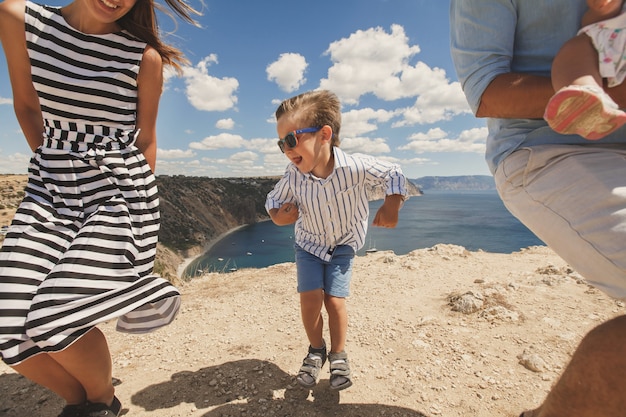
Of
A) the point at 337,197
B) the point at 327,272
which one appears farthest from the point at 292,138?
the point at 327,272

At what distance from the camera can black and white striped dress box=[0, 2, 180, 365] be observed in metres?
1.44

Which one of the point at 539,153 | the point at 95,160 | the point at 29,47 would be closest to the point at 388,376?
the point at 539,153

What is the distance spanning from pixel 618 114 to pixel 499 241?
81551 millimetres

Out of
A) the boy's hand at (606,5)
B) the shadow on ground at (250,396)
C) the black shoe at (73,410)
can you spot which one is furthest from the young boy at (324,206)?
the boy's hand at (606,5)

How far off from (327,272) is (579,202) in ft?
5.58

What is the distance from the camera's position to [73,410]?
174 cm

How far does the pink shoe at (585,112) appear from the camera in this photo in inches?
35.4

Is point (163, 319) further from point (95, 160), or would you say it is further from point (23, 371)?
point (95, 160)

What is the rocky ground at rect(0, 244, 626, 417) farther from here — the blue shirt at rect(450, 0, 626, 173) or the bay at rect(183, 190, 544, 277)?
the bay at rect(183, 190, 544, 277)

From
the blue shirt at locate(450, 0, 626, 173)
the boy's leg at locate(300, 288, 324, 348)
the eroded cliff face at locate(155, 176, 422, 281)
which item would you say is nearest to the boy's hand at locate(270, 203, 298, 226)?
the boy's leg at locate(300, 288, 324, 348)

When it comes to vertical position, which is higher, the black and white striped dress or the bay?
the black and white striped dress

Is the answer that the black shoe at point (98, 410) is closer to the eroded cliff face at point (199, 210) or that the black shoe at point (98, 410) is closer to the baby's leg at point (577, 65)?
the baby's leg at point (577, 65)

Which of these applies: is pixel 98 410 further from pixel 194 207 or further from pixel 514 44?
pixel 194 207

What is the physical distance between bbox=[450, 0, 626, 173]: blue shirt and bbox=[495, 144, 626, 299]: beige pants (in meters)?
0.10
